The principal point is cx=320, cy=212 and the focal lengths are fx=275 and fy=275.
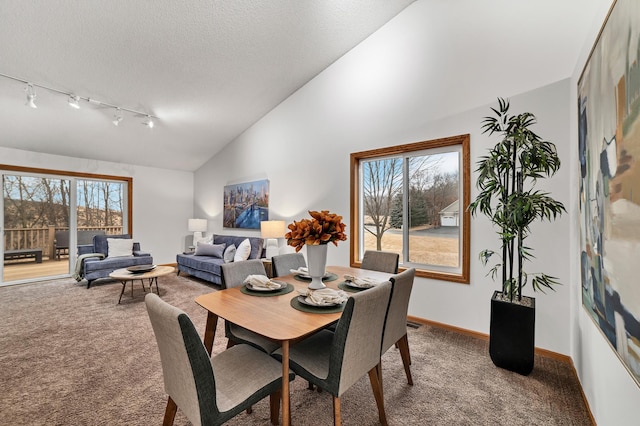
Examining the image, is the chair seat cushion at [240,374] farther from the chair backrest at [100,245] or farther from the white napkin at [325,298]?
the chair backrest at [100,245]

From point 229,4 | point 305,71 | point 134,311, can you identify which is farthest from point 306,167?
point 134,311

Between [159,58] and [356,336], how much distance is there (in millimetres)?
3822

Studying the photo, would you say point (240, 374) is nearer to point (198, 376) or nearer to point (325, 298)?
point (198, 376)

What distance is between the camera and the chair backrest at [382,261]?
101 inches

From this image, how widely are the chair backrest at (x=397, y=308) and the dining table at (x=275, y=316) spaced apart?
1.00 feet

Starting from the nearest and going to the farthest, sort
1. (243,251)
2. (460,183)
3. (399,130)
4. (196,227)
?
1. (460,183)
2. (399,130)
3. (243,251)
4. (196,227)

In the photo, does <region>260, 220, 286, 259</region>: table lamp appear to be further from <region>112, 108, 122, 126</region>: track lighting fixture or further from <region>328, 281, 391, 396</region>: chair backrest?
<region>328, 281, 391, 396</region>: chair backrest

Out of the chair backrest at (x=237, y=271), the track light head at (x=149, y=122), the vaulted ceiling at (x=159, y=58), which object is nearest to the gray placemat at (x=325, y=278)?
the chair backrest at (x=237, y=271)

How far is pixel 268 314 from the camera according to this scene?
1406 mm

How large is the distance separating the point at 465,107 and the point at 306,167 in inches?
90.2

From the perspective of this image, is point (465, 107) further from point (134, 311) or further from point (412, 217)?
point (134, 311)

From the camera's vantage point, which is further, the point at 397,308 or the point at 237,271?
the point at 237,271

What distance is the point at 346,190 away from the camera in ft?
12.5

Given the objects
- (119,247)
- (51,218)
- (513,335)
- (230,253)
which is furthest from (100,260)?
(513,335)
